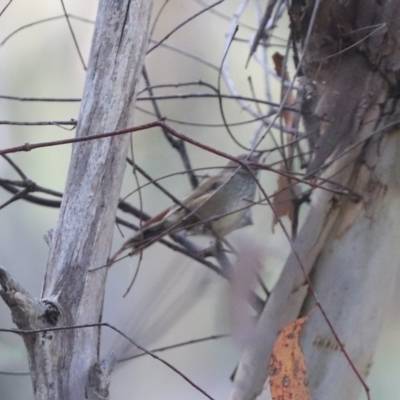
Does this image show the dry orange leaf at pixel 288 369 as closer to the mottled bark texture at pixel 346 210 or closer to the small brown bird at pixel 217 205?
the mottled bark texture at pixel 346 210

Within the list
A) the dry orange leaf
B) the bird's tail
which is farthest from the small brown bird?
the dry orange leaf

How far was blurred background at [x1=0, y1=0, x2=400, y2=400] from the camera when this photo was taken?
890 millimetres

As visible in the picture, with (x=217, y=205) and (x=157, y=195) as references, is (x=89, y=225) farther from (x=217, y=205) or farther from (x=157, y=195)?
(x=157, y=195)

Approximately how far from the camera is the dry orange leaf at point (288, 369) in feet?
1.63

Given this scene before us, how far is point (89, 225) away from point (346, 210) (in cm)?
35

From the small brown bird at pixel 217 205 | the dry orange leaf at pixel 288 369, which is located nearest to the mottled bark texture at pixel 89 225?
the dry orange leaf at pixel 288 369

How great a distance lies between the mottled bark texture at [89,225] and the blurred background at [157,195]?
14.9 inches

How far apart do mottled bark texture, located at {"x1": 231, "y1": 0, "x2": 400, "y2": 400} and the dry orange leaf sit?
0.51 ft

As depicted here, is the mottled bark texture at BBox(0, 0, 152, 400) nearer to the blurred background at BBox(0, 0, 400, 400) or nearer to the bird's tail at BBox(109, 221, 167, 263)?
the bird's tail at BBox(109, 221, 167, 263)

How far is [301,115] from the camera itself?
0.78 metres

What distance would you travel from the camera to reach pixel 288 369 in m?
0.50

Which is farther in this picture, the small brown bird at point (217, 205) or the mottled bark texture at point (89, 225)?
the small brown bird at point (217, 205)

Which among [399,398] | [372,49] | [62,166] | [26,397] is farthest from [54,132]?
[399,398]

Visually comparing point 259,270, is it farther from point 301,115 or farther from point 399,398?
point 399,398
